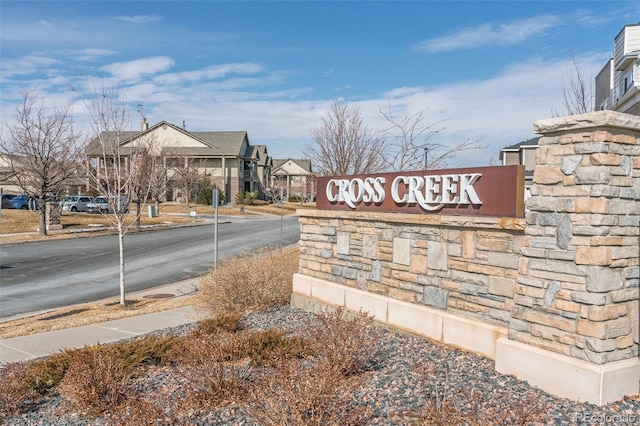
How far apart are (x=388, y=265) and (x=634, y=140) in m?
3.68

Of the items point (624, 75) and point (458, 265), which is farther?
point (624, 75)

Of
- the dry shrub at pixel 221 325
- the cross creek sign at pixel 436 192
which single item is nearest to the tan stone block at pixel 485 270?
the cross creek sign at pixel 436 192

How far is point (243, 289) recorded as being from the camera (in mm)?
9766

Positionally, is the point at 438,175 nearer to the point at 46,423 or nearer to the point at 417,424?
the point at 417,424

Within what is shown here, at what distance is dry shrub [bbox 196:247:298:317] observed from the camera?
9742 millimetres

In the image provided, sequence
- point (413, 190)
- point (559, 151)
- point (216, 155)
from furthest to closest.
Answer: point (216, 155) < point (413, 190) < point (559, 151)

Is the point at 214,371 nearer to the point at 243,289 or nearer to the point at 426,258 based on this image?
the point at 426,258

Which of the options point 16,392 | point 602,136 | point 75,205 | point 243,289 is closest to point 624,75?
point 243,289

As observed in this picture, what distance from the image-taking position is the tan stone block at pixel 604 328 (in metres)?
4.76

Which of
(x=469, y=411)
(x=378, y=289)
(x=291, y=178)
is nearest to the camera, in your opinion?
(x=469, y=411)

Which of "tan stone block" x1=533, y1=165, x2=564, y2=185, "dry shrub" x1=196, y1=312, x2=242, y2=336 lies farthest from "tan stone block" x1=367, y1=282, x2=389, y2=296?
"tan stone block" x1=533, y1=165, x2=564, y2=185

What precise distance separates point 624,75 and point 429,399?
92.8 feet

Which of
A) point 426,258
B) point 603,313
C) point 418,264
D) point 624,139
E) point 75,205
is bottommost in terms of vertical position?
point 75,205

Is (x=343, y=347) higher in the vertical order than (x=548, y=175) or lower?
lower
